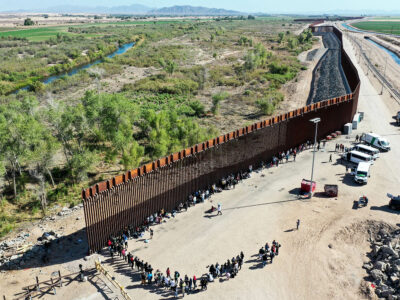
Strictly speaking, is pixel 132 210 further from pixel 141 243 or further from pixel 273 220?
pixel 273 220

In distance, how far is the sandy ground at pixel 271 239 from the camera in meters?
19.5

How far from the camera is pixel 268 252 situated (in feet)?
70.0

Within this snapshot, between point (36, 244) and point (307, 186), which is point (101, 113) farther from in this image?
point (307, 186)

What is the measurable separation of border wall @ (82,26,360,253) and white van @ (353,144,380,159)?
16.5 ft

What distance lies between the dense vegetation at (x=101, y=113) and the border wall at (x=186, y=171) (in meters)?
5.42

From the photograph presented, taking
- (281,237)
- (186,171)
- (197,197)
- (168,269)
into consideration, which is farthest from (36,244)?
(281,237)

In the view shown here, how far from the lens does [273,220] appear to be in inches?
1002

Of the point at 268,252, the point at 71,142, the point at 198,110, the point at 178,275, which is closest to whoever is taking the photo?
the point at 178,275

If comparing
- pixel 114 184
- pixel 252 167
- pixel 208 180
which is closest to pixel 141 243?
pixel 114 184

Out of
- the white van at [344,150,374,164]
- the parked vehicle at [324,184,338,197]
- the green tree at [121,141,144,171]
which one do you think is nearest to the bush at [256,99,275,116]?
the white van at [344,150,374,164]

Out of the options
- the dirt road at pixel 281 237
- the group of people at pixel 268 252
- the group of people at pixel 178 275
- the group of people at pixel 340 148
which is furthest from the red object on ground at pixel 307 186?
the group of people at pixel 178 275

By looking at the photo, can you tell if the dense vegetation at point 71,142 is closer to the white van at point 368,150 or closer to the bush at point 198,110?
the bush at point 198,110

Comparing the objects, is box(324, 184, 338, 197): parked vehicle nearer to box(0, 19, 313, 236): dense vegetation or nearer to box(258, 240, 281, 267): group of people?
box(258, 240, 281, 267): group of people

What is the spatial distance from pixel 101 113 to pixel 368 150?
2756 cm
